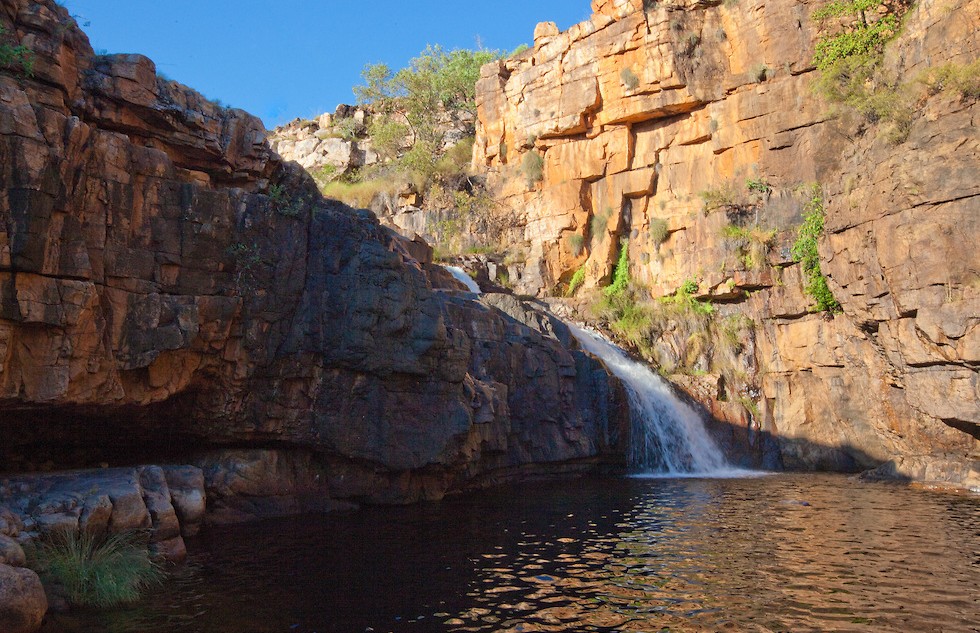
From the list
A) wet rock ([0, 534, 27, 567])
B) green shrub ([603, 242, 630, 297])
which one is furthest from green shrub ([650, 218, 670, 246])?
wet rock ([0, 534, 27, 567])

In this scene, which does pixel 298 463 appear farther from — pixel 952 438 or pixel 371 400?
pixel 952 438

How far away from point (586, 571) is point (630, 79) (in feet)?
97.1

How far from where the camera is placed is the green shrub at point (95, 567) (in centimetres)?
913

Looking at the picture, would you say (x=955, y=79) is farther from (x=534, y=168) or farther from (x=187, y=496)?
(x=187, y=496)

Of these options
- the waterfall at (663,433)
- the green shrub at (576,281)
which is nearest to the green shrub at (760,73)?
the green shrub at (576,281)

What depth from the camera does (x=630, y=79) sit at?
3509cm

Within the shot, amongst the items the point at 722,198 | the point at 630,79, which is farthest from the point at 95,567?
the point at 630,79

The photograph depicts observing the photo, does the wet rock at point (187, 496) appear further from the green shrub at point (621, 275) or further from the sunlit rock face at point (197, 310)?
the green shrub at point (621, 275)

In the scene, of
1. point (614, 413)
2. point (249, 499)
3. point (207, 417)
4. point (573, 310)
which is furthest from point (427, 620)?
point (573, 310)

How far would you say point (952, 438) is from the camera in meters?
21.6

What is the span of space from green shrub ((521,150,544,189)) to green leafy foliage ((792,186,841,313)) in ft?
47.7

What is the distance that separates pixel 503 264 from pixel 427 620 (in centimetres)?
2992

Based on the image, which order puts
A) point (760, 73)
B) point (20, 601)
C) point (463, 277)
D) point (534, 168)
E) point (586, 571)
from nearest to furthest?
point (20, 601) < point (586, 571) < point (760, 73) < point (463, 277) < point (534, 168)

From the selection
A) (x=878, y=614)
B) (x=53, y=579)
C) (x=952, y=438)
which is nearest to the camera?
(x=878, y=614)
